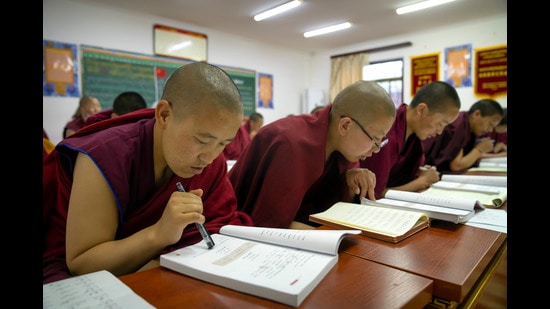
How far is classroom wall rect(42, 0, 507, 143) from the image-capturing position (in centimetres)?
421

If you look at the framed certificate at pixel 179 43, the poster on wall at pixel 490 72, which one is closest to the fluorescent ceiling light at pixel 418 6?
the poster on wall at pixel 490 72

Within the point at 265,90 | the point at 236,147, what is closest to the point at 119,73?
the point at 236,147

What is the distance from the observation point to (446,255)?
2.63ft

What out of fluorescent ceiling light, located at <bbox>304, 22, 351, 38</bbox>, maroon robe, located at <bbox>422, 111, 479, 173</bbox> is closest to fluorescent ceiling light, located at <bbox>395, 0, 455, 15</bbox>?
fluorescent ceiling light, located at <bbox>304, 22, 351, 38</bbox>

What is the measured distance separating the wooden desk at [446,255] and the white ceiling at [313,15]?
401cm

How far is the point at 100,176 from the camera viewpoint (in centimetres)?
79

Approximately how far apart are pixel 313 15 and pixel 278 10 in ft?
1.81

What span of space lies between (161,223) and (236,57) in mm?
5611

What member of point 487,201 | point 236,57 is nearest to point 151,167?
point 487,201

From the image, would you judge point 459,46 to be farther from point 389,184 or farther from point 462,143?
point 389,184

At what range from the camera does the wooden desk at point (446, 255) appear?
2.17ft

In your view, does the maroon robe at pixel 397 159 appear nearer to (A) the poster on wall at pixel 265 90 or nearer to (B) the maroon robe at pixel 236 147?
(B) the maroon robe at pixel 236 147

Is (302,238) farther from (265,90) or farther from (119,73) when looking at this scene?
(265,90)
